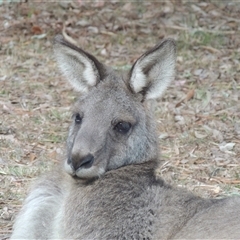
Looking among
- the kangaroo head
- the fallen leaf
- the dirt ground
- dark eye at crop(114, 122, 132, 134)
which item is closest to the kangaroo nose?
the kangaroo head

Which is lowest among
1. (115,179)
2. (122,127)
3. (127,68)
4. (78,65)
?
(127,68)

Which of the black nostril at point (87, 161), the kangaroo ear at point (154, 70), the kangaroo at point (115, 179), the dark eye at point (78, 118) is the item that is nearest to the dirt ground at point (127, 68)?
the dark eye at point (78, 118)

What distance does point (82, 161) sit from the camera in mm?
4758

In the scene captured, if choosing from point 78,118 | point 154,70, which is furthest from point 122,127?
point 154,70

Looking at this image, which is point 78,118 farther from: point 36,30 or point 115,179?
point 36,30

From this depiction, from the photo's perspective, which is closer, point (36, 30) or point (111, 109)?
point (111, 109)

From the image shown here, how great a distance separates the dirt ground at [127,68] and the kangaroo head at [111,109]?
1.61ft

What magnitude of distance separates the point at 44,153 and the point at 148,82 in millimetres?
1936

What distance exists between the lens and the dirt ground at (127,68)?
22.2ft

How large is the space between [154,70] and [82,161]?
3.33 feet

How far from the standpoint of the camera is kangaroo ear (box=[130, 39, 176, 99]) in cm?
528

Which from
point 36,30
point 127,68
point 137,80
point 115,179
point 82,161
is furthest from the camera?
point 36,30

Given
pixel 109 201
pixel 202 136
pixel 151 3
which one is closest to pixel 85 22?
pixel 151 3

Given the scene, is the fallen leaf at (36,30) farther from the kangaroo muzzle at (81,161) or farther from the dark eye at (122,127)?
the kangaroo muzzle at (81,161)
